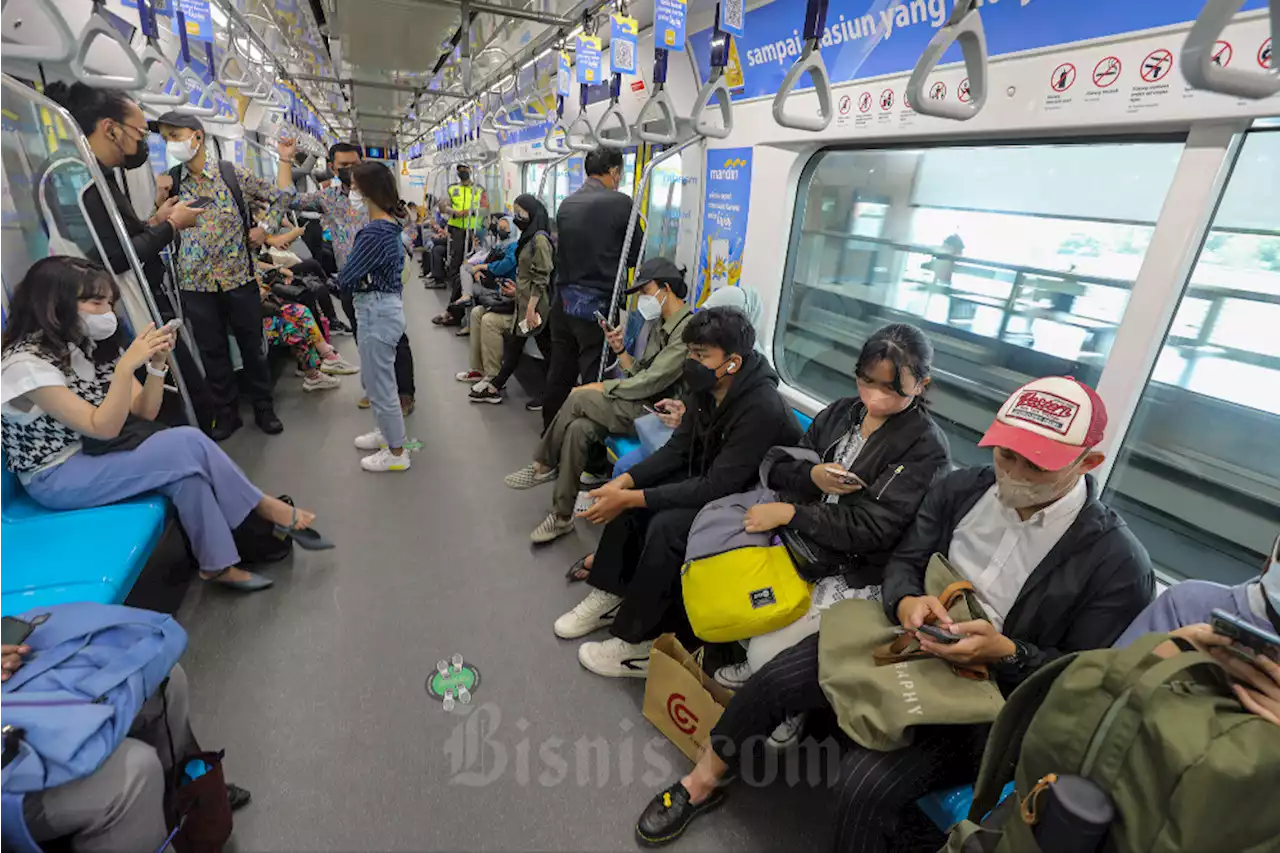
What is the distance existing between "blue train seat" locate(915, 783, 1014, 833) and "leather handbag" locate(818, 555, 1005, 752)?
0.19 meters

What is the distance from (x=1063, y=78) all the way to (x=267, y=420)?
5056mm

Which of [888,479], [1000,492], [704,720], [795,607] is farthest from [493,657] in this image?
[1000,492]

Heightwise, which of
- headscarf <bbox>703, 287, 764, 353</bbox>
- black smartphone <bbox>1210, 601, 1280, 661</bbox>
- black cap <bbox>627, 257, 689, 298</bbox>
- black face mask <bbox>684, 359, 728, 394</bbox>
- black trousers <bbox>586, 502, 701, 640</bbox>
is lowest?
black trousers <bbox>586, 502, 701, 640</bbox>

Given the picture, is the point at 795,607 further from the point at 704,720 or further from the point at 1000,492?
the point at 1000,492

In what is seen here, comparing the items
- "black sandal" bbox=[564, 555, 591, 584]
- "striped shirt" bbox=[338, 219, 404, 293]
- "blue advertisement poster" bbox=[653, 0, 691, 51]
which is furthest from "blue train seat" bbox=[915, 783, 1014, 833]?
"striped shirt" bbox=[338, 219, 404, 293]

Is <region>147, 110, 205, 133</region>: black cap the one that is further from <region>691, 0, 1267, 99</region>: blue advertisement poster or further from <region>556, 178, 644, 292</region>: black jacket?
<region>691, 0, 1267, 99</region>: blue advertisement poster

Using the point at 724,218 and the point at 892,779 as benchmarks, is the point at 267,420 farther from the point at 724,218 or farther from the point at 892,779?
the point at 892,779

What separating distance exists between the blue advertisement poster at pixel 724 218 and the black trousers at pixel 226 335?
3.15 m

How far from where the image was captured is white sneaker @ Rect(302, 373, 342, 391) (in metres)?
5.57


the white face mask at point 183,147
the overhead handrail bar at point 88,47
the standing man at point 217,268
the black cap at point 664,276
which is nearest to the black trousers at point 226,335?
the standing man at point 217,268

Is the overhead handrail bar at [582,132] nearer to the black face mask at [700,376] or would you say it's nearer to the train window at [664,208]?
the train window at [664,208]

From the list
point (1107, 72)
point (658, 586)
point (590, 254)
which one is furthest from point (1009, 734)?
point (590, 254)

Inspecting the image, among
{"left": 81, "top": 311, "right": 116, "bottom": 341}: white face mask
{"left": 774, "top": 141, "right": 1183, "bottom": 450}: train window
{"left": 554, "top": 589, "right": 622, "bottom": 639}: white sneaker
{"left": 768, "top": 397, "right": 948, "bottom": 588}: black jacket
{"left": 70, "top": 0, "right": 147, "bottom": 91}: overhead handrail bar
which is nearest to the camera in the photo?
{"left": 768, "top": 397, "right": 948, "bottom": 588}: black jacket

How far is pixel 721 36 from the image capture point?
2.62 metres
